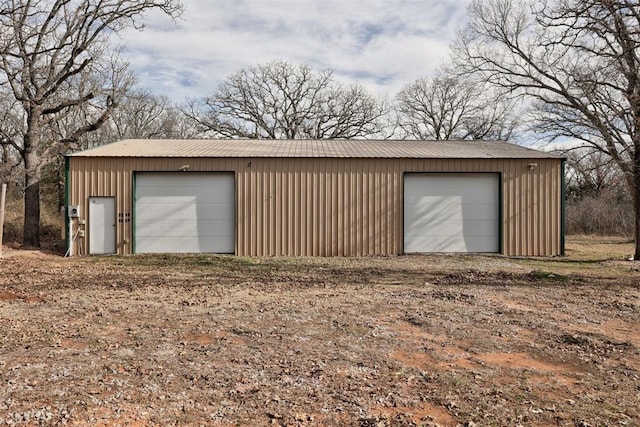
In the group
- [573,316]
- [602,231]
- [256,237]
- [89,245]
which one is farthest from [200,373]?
[602,231]

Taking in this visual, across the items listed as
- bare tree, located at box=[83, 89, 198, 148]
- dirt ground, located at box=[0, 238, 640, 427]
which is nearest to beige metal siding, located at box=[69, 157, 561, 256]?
dirt ground, located at box=[0, 238, 640, 427]

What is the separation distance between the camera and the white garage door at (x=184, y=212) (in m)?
14.1

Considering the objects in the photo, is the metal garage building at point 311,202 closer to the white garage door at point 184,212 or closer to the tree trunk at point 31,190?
the white garage door at point 184,212

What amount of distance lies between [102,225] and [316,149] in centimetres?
682

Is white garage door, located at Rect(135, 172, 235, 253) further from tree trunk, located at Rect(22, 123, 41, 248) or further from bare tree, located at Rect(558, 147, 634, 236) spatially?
bare tree, located at Rect(558, 147, 634, 236)

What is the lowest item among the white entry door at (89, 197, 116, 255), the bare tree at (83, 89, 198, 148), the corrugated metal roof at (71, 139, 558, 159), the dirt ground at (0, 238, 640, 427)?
the dirt ground at (0, 238, 640, 427)

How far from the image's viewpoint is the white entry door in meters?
13.9

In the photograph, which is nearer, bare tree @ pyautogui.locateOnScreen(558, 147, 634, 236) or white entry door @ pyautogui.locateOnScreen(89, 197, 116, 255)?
white entry door @ pyautogui.locateOnScreen(89, 197, 116, 255)

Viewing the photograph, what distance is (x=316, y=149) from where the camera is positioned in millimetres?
15734

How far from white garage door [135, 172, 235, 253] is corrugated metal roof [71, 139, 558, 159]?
78cm

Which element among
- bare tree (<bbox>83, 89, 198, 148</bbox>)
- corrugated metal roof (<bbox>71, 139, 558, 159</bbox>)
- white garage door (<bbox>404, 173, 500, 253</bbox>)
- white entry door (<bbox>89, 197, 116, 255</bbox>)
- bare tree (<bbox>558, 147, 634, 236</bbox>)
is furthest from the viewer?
bare tree (<bbox>83, 89, 198, 148</bbox>)

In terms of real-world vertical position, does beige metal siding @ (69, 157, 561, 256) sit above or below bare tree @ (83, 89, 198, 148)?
below

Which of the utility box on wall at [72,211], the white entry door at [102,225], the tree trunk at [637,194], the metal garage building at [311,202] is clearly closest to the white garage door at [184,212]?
the metal garage building at [311,202]

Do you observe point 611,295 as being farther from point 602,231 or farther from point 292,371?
point 602,231
